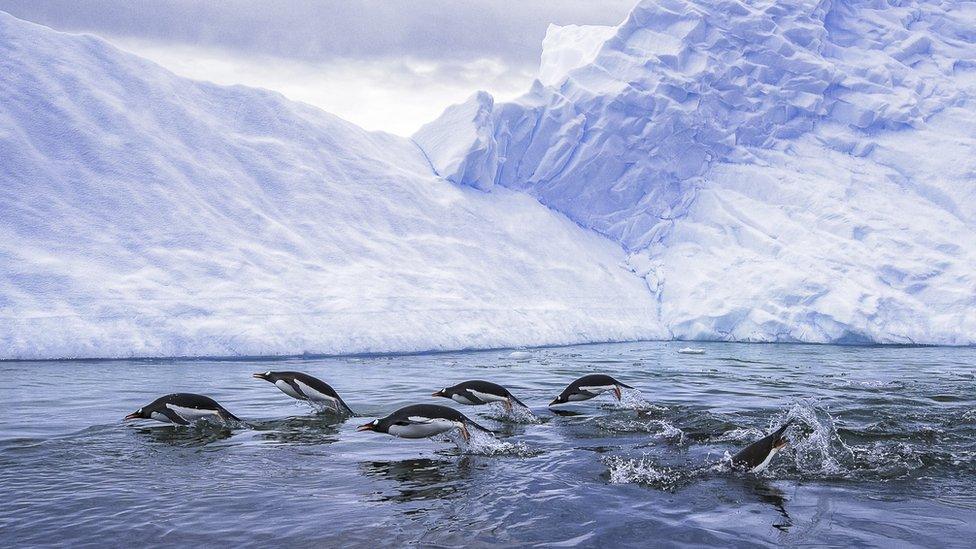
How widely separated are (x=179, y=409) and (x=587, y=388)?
4803mm

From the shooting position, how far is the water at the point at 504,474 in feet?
14.4

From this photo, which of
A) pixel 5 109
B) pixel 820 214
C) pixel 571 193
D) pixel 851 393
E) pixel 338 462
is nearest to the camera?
pixel 338 462

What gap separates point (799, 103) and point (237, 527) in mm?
31787

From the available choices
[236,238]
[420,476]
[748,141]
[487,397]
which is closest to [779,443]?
[420,476]

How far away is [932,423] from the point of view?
26.8 ft

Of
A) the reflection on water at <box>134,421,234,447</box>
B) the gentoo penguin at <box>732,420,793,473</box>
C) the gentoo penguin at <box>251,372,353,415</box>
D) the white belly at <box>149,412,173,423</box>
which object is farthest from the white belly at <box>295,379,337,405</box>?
the gentoo penguin at <box>732,420,793,473</box>

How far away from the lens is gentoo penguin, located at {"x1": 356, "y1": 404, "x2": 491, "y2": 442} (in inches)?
267

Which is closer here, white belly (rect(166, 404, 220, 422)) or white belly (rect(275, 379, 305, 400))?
white belly (rect(166, 404, 220, 422))

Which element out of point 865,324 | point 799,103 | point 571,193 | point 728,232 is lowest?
point 865,324

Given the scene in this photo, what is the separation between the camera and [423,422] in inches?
267

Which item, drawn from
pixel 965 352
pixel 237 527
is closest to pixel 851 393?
pixel 237 527

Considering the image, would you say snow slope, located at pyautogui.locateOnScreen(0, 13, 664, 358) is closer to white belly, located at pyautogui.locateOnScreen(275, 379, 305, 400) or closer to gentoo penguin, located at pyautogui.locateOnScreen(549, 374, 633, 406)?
white belly, located at pyautogui.locateOnScreen(275, 379, 305, 400)

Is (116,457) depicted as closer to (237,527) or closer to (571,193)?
(237,527)

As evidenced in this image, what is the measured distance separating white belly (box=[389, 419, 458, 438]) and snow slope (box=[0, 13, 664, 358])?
36.3 ft
